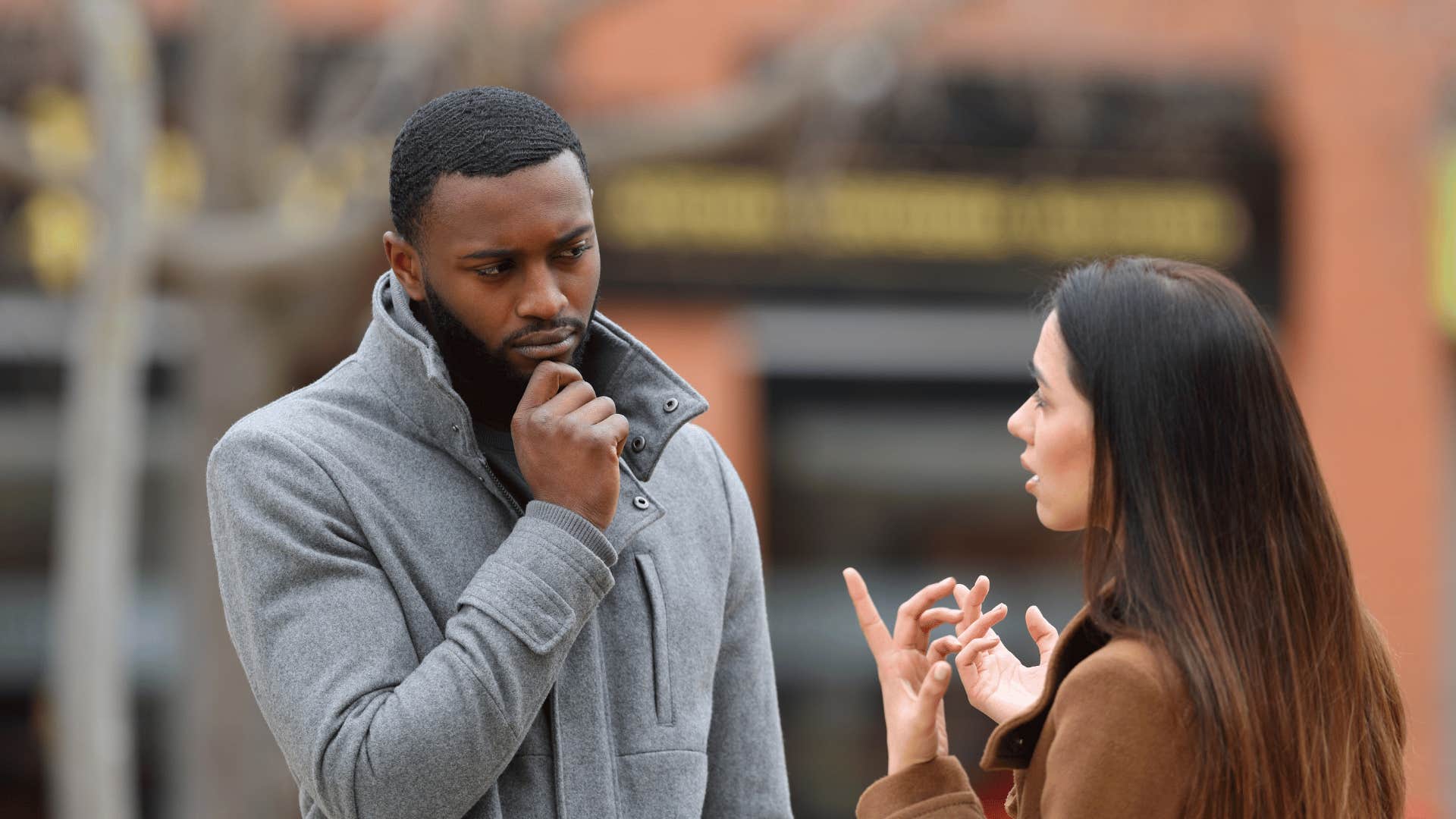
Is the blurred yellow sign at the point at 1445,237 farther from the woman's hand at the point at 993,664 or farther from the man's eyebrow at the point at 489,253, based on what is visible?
the man's eyebrow at the point at 489,253

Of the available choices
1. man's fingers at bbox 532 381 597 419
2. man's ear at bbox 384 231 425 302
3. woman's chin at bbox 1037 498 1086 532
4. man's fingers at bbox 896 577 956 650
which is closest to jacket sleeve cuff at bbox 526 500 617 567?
man's fingers at bbox 532 381 597 419

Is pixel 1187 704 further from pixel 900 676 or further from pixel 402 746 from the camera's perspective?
pixel 402 746

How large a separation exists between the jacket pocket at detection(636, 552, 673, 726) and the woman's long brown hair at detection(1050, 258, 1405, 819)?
55cm

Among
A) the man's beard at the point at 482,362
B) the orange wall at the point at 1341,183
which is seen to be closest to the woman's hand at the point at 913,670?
the man's beard at the point at 482,362

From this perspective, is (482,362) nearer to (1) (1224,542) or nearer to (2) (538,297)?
(2) (538,297)

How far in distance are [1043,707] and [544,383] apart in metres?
0.72

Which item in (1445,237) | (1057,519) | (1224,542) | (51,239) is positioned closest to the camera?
(1224,542)

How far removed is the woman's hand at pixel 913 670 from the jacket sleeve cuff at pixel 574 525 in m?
0.38

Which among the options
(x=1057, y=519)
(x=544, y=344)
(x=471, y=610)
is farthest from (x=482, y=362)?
(x=1057, y=519)

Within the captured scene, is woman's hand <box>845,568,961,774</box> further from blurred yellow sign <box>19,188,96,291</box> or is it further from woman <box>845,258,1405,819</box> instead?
blurred yellow sign <box>19,188,96,291</box>

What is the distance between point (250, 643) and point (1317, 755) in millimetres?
1282

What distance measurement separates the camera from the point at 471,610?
6.70ft

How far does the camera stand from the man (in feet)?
6.62

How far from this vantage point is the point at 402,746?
1.96 metres
